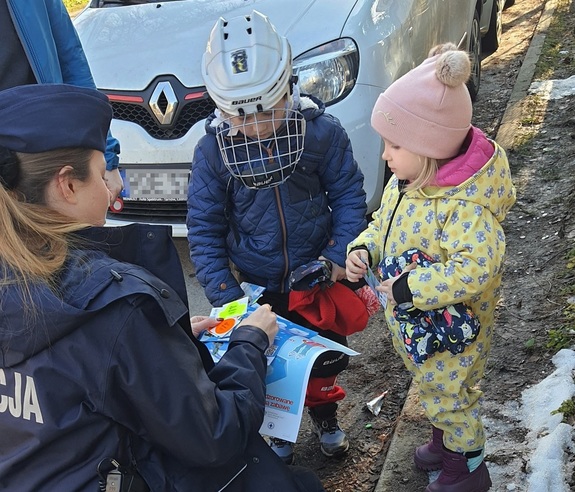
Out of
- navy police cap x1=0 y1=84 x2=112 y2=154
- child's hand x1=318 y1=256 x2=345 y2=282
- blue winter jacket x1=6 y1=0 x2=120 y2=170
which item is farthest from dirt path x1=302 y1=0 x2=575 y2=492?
navy police cap x1=0 y1=84 x2=112 y2=154

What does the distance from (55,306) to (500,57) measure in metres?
6.64

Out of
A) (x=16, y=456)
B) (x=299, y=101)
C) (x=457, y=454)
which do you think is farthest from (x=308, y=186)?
(x=16, y=456)

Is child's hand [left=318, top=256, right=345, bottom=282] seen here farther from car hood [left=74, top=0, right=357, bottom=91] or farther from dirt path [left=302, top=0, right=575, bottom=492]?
car hood [left=74, top=0, right=357, bottom=91]

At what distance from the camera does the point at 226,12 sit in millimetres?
4148

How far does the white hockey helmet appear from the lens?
2.35 m

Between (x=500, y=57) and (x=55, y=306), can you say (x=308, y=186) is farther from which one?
(x=500, y=57)

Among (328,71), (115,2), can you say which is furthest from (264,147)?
(115,2)

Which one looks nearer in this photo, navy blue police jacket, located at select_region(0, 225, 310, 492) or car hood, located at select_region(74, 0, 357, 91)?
navy blue police jacket, located at select_region(0, 225, 310, 492)

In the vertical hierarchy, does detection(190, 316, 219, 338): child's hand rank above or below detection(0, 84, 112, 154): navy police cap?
below

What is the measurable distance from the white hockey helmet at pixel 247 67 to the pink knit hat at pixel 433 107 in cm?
42

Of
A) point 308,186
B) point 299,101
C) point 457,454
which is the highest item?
point 299,101

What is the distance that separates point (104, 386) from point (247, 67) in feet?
4.18

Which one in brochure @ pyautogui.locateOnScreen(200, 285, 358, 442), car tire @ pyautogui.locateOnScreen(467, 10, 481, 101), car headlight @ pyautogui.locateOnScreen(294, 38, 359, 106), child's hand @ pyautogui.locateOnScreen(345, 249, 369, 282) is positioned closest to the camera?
brochure @ pyautogui.locateOnScreen(200, 285, 358, 442)

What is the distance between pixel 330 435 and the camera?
2.85 metres
